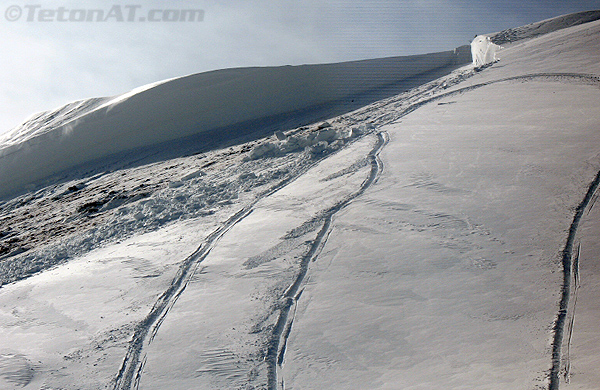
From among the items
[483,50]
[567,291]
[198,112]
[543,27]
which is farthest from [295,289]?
[543,27]

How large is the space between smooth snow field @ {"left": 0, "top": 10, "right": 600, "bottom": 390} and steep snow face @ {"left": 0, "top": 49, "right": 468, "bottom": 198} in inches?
153

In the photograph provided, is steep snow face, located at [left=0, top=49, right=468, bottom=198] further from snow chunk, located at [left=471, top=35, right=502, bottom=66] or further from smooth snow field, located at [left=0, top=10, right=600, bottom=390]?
smooth snow field, located at [left=0, top=10, right=600, bottom=390]

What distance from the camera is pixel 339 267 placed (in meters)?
6.96

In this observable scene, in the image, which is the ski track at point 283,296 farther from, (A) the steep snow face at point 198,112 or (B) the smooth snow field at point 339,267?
(A) the steep snow face at point 198,112

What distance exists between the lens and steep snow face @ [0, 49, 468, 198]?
1655cm

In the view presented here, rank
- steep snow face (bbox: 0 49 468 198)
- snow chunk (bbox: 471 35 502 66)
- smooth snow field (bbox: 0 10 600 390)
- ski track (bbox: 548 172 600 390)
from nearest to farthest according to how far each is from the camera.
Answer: ski track (bbox: 548 172 600 390)
smooth snow field (bbox: 0 10 600 390)
steep snow face (bbox: 0 49 468 198)
snow chunk (bbox: 471 35 502 66)

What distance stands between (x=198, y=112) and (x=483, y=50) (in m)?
10.3

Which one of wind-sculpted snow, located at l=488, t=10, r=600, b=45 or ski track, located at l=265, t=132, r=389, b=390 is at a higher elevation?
wind-sculpted snow, located at l=488, t=10, r=600, b=45

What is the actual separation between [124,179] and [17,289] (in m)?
6.04

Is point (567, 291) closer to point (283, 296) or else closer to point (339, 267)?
point (339, 267)

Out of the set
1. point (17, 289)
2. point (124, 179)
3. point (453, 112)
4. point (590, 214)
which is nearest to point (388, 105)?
point (453, 112)

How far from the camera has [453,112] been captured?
13.0 metres

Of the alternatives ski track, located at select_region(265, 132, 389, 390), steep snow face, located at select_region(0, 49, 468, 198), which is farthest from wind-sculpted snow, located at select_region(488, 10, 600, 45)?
ski track, located at select_region(265, 132, 389, 390)

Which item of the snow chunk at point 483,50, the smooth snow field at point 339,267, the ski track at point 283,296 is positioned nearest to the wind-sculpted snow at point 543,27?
the snow chunk at point 483,50
